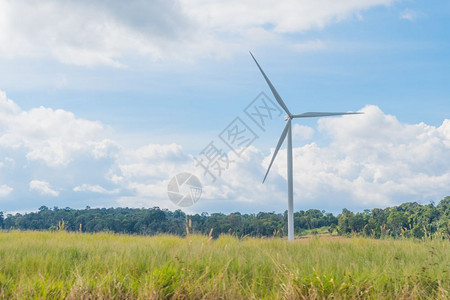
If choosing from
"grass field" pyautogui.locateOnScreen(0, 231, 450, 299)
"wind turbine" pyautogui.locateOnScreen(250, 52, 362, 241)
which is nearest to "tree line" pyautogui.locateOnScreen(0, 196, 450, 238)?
"wind turbine" pyautogui.locateOnScreen(250, 52, 362, 241)

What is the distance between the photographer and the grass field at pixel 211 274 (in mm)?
7547

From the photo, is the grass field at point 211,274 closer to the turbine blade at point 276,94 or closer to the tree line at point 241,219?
the turbine blade at point 276,94

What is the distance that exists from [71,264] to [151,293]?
406 cm

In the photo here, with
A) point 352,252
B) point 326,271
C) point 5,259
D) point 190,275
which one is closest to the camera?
point 190,275

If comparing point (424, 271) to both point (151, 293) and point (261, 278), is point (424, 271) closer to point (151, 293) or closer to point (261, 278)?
point (261, 278)

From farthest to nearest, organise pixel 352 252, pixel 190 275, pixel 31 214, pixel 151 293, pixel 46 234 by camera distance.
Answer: pixel 31 214, pixel 46 234, pixel 352 252, pixel 190 275, pixel 151 293

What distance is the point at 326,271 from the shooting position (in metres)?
8.80

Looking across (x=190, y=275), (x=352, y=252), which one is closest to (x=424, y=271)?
(x=352, y=252)

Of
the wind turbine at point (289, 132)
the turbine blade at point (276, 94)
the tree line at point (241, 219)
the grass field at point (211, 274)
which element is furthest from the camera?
the tree line at point (241, 219)

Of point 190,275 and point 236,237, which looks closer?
point 190,275

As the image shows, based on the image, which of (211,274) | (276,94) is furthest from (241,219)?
(211,274)

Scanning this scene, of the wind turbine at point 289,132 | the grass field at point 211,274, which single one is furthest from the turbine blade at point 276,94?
the grass field at point 211,274

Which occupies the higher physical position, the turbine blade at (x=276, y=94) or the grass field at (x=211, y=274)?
the turbine blade at (x=276, y=94)

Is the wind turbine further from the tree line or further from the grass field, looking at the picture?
the tree line
